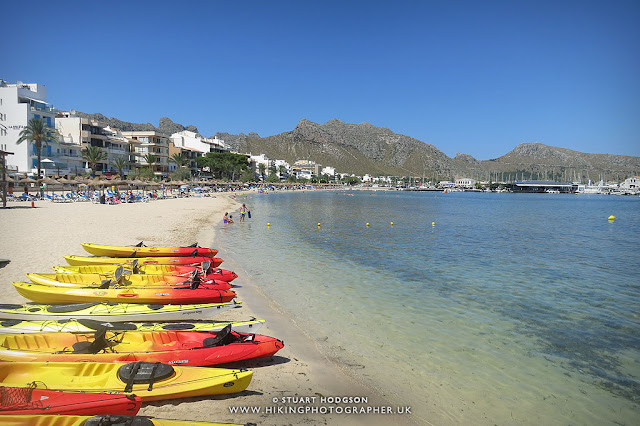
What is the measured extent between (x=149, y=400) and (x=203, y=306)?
4.11 metres

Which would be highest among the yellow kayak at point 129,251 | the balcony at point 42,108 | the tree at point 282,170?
the balcony at point 42,108

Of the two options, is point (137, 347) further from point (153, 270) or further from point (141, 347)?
point (153, 270)

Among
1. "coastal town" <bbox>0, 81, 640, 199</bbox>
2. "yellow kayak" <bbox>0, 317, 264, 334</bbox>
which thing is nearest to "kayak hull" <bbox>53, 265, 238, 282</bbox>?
"yellow kayak" <bbox>0, 317, 264, 334</bbox>

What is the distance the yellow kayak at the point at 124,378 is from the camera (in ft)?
17.8

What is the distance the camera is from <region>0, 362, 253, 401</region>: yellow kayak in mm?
5426

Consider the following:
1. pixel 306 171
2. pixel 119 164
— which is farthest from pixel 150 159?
pixel 306 171

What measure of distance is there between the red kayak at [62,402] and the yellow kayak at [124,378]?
1.50ft

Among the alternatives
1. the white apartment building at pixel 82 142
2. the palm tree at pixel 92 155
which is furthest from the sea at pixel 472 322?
the white apartment building at pixel 82 142

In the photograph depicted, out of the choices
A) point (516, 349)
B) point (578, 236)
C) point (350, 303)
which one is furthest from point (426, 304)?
point (578, 236)

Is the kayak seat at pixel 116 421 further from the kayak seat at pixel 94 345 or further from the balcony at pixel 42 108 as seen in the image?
the balcony at pixel 42 108

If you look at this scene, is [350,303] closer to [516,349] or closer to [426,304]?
[426,304]

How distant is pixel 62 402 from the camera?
187 inches

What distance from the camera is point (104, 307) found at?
28.6 feet

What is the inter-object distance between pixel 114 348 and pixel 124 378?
5.04 feet
